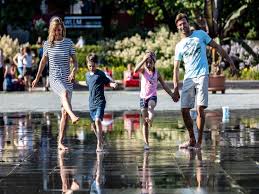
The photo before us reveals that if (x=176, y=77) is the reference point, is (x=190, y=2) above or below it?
above

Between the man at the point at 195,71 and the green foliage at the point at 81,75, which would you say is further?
the green foliage at the point at 81,75

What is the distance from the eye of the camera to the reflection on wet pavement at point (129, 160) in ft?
31.8

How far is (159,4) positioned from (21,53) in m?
13.2

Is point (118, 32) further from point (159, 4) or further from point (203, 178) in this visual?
point (203, 178)

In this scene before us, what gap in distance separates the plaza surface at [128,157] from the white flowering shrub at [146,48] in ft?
58.9

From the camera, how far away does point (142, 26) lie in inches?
2094

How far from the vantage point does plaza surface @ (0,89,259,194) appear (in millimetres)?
9727

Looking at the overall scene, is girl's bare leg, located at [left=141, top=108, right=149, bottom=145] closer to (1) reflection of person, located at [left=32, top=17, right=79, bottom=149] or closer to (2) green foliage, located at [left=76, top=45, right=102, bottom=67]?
(1) reflection of person, located at [left=32, top=17, right=79, bottom=149]

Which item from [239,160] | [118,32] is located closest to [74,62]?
[239,160]

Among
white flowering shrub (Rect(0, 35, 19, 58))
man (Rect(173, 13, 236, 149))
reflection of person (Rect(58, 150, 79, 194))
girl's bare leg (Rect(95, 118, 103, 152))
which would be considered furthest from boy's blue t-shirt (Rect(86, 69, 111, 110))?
white flowering shrub (Rect(0, 35, 19, 58))

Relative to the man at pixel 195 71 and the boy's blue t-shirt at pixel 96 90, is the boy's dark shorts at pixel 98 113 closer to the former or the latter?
the boy's blue t-shirt at pixel 96 90

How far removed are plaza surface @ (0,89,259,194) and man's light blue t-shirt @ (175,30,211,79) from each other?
3.62ft

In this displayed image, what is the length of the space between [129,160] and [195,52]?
218 centimetres

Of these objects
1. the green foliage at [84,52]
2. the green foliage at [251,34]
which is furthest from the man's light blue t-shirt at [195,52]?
the green foliage at [251,34]
